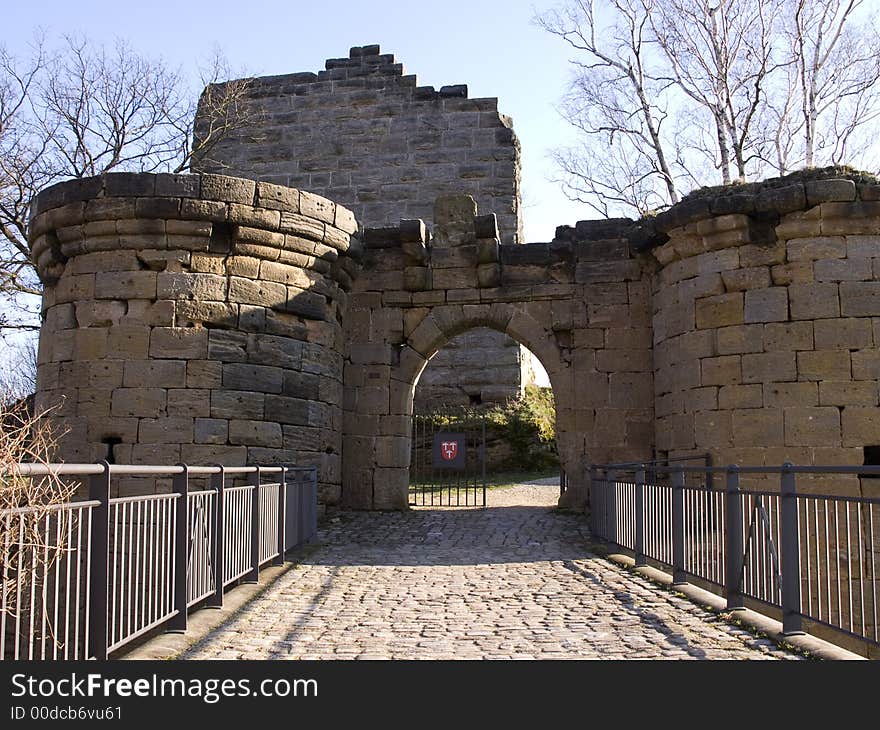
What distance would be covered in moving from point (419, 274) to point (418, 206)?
23.5 ft

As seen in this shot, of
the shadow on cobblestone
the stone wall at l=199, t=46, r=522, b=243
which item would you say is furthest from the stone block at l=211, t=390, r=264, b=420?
the stone wall at l=199, t=46, r=522, b=243

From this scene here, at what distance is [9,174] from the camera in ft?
56.5

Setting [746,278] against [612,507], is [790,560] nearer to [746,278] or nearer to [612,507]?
[612,507]

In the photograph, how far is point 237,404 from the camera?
10.2 meters

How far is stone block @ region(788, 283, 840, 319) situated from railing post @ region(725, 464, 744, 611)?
4622mm

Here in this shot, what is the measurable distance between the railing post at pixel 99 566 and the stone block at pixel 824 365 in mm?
7789

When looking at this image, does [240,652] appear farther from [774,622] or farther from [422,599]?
[774,622]

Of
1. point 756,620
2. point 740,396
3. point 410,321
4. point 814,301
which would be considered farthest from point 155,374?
point 814,301

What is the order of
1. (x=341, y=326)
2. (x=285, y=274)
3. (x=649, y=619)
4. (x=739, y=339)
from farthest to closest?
(x=341, y=326)
(x=285, y=274)
(x=739, y=339)
(x=649, y=619)

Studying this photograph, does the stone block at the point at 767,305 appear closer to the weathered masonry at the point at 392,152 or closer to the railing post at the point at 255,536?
the railing post at the point at 255,536

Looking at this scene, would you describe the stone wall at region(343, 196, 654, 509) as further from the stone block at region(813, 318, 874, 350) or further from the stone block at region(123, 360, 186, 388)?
the stone block at region(123, 360, 186, 388)

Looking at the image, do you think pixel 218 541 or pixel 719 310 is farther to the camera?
pixel 719 310

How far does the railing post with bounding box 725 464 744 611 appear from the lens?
18.9 ft

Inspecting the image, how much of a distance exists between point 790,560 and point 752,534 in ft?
2.61
